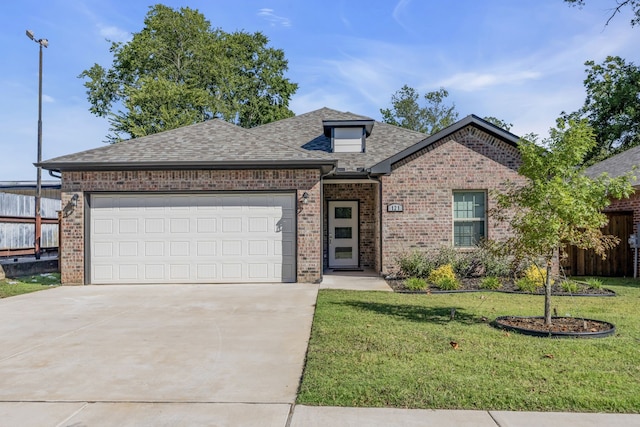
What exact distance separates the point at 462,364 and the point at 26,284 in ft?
40.2

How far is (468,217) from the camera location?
13789mm

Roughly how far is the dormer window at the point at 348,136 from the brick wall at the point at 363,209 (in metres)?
1.28

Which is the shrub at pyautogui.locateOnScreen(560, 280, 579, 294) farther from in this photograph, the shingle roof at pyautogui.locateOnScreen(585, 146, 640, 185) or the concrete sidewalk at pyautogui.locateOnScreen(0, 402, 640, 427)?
the concrete sidewalk at pyautogui.locateOnScreen(0, 402, 640, 427)

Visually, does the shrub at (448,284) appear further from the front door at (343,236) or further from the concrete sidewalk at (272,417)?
the concrete sidewalk at (272,417)

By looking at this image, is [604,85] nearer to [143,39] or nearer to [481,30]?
[481,30]

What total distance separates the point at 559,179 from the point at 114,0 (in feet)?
38.8

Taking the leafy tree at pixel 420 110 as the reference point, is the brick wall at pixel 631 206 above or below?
below

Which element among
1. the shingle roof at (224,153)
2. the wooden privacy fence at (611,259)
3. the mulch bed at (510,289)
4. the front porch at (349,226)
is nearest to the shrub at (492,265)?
the mulch bed at (510,289)

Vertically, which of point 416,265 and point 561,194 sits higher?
point 561,194

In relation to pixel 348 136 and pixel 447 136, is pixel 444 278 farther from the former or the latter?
pixel 348 136

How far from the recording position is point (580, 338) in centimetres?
620

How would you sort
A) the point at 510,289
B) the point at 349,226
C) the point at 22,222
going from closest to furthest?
the point at 510,289, the point at 349,226, the point at 22,222

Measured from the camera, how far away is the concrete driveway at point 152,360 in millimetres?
3934

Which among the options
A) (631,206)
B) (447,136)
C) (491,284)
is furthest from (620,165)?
(491,284)
